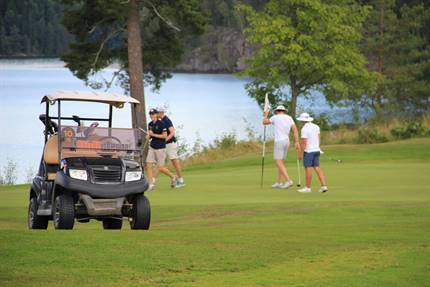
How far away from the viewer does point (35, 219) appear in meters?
15.9

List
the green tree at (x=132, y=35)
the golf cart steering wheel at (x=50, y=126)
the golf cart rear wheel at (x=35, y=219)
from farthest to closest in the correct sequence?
the green tree at (x=132, y=35), the golf cart steering wheel at (x=50, y=126), the golf cart rear wheel at (x=35, y=219)

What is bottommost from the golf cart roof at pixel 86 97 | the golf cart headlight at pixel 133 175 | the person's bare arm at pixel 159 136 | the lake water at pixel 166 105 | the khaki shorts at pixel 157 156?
the lake water at pixel 166 105

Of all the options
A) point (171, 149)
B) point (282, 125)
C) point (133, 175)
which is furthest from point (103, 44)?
point (133, 175)

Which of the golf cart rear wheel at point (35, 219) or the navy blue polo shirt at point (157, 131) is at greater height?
the navy blue polo shirt at point (157, 131)

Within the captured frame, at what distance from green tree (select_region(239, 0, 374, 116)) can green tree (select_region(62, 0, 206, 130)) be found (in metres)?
8.47

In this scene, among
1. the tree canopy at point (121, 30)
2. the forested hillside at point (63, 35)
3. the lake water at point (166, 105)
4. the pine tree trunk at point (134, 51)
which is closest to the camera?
the pine tree trunk at point (134, 51)

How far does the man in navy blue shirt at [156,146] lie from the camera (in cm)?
2267

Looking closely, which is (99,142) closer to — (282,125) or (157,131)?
(157,131)

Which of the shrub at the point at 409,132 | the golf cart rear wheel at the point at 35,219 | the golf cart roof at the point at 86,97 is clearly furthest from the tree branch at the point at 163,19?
the golf cart rear wheel at the point at 35,219

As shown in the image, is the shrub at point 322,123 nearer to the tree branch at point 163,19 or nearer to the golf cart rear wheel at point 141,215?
the tree branch at point 163,19

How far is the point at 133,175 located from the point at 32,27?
457 ft

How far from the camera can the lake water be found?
60369 mm

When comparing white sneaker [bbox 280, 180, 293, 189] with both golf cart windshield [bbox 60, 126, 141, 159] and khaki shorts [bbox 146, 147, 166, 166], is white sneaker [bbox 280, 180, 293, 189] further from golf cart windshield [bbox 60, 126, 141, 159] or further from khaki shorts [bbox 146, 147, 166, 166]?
golf cart windshield [bbox 60, 126, 141, 159]

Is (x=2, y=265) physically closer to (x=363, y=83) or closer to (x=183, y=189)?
(x=183, y=189)
